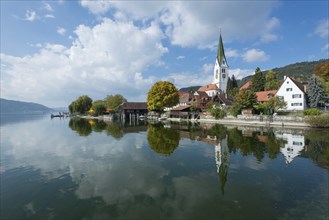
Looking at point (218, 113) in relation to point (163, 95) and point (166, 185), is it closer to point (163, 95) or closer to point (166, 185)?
point (163, 95)

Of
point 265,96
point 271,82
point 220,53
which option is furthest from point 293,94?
point 220,53

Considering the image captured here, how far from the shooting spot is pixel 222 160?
18.4m

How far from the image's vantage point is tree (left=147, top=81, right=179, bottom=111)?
72.2 meters

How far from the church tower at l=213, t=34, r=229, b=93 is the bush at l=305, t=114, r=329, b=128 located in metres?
67.4

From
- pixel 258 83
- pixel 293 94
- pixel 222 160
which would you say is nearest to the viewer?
pixel 222 160

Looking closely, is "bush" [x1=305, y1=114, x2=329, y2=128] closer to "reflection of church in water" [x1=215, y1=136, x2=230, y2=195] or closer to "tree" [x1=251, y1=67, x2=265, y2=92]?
"reflection of church in water" [x1=215, y1=136, x2=230, y2=195]

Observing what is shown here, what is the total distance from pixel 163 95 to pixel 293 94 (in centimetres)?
3844

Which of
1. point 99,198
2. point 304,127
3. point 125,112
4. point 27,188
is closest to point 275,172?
point 99,198

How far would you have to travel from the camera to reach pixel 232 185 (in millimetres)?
12312

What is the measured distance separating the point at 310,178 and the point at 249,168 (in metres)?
3.78

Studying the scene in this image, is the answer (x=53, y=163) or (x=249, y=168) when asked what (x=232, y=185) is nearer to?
(x=249, y=168)

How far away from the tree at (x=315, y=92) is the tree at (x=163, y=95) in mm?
38861

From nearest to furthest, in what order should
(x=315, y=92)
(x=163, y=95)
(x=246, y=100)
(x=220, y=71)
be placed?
(x=315, y=92) < (x=246, y=100) < (x=163, y=95) < (x=220, y=71)

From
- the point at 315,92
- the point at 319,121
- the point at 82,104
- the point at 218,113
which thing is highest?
the point at 82,104
